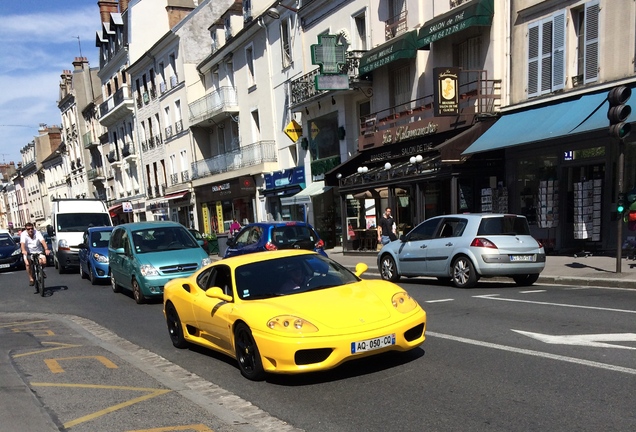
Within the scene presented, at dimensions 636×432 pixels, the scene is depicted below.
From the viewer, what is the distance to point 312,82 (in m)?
23.6

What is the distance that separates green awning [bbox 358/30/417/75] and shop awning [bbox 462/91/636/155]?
431 centimetres

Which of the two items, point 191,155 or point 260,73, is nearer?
point 260,73

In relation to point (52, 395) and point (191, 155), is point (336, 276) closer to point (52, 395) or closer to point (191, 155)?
point (52, 395)

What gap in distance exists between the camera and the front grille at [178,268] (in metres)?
10.8

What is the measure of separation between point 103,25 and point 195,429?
52.4 m

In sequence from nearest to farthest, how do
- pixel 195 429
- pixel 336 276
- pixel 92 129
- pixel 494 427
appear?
1. pixel 494 427
2. pixel 195 429
3. pixel 336 276
4. pixel 92 129

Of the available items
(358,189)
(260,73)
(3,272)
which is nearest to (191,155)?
(260,73)

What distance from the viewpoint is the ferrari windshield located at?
5.75m

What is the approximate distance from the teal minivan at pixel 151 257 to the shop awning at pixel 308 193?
11354mm

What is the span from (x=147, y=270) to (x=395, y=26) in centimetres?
1407

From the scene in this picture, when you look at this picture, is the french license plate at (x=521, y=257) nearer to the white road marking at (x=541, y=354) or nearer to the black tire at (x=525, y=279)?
the black tire at (x=525, y=279)

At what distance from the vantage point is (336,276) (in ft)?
20.2

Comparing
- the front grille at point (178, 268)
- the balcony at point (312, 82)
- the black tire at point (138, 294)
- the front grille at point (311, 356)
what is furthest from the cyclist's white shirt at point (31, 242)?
the balcony at point (312, 82)

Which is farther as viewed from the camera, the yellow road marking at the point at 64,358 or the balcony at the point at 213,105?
the balcony at the point at 213,105
